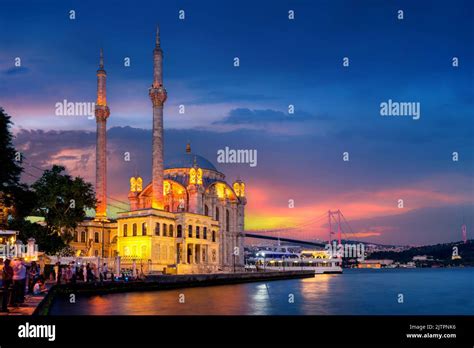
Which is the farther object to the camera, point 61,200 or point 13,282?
point 61,200

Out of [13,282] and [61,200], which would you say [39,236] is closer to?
[61,200]

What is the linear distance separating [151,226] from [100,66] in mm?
25011

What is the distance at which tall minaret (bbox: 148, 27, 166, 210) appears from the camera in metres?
70.9

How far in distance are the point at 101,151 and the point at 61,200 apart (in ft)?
56.2

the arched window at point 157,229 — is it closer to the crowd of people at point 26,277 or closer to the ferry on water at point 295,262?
the crowd of people at point 26,277

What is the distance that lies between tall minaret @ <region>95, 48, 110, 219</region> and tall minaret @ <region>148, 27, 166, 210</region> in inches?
329

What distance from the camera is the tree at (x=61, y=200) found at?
58.4 meters

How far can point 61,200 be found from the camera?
197ft

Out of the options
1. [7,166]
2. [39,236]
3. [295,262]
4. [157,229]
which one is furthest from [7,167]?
[295,262]

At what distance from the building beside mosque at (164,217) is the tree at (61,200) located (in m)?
8.88

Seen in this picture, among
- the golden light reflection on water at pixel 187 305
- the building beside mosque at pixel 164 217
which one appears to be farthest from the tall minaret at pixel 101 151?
the golden light reflection on water at pixel 187 305
